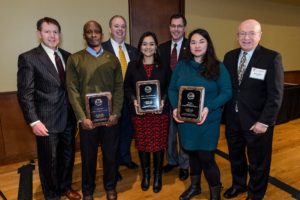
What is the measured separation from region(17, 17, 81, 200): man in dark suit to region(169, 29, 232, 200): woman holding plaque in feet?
3.27

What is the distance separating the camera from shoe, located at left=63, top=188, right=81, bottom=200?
8.12 ft

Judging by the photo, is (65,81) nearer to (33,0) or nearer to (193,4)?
(33,0)

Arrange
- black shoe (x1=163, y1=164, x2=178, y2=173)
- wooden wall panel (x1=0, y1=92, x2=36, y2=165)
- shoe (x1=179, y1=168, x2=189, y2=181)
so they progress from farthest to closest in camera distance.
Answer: wooden wall panel (x1=0, y1=92, x2=36, y2=165)
black shoe (x1=163, y1=164, x2=178, y2=173)
shoe (x1=179, y1=168, x2=189, y2=181)

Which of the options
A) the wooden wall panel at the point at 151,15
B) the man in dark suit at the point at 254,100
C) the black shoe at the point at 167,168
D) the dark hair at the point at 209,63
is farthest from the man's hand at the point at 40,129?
the wooden wall panel at the point at 151,15

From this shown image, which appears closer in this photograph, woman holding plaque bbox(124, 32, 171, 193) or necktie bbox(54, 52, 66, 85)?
necktie bbox(54, 52, 66, 85)

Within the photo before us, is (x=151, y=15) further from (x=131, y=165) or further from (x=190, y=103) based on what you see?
(x=190, y=103)

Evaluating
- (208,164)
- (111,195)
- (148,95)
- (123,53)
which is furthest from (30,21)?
(208,164)

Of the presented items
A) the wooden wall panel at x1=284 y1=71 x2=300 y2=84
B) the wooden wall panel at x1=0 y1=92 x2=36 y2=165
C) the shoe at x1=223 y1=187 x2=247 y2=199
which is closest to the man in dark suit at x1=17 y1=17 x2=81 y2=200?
the wooden wall panel at x1=0 y1=92 x2=36 y2=165

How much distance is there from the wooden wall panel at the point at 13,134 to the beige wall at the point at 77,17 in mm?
180

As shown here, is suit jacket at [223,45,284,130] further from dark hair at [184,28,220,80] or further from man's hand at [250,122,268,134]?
dark hair at [184,28,220,80]

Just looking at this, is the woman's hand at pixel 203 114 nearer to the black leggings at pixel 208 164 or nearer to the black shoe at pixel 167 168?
the black leggings at pixel 208 164

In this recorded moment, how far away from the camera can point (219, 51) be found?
4922 millimetres

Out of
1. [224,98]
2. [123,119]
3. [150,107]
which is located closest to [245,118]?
[224,98]

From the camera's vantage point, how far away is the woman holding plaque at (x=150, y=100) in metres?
2.34
